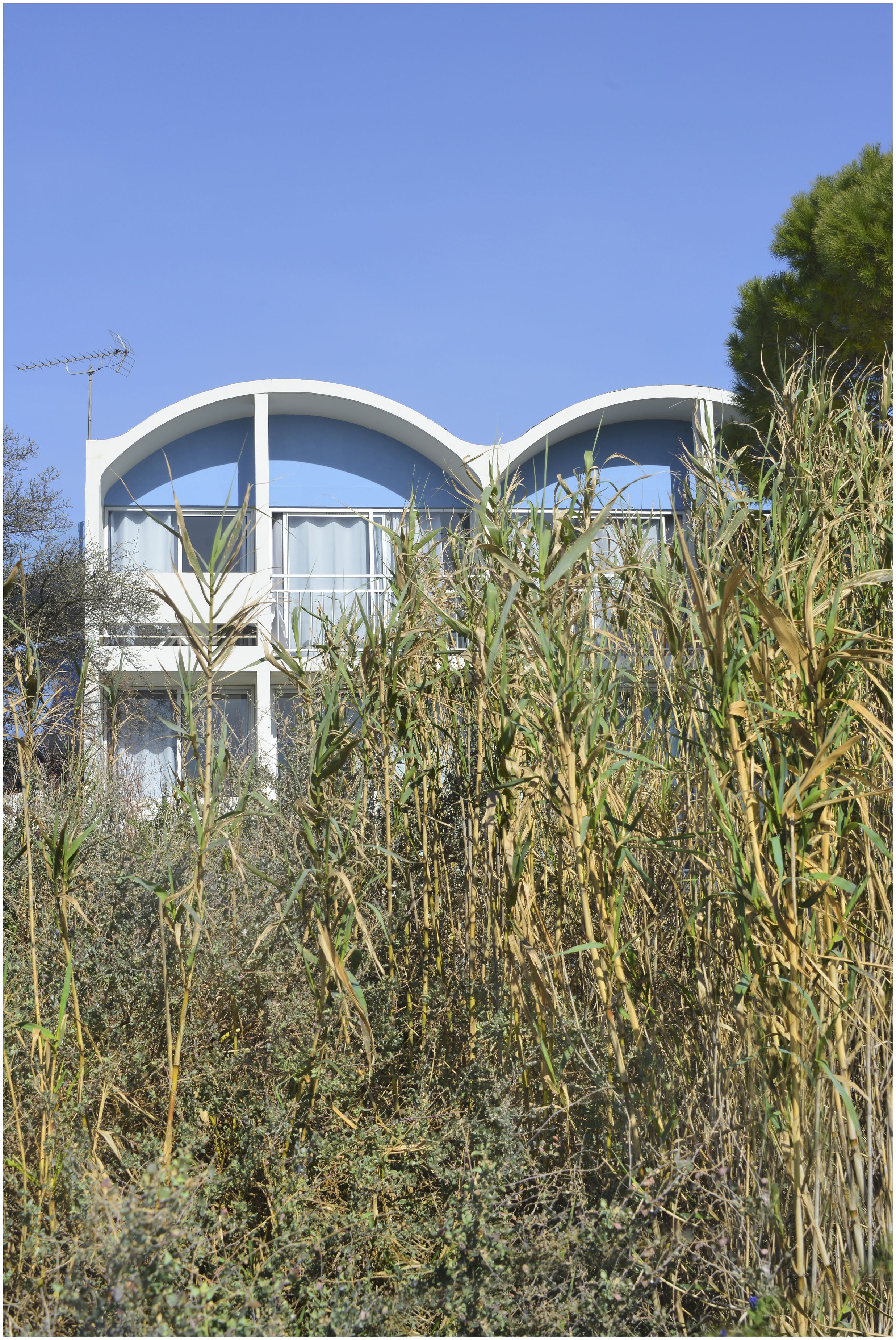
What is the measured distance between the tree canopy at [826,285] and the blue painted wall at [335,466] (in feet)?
22.4

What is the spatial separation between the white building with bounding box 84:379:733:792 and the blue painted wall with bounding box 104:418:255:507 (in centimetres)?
2

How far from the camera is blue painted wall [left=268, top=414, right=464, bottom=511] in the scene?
15727 millimetres

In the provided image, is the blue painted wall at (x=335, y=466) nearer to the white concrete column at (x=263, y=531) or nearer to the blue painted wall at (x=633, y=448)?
the white concrete column at (x=263, y=531)

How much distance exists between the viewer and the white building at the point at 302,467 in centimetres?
1443

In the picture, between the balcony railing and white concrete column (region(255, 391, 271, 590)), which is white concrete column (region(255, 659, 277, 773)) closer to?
the balcony railing

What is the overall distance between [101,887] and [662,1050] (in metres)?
2.23

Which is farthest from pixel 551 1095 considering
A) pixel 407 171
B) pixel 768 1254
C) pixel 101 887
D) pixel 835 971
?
pixel 407 171

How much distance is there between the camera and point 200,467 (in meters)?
15.4

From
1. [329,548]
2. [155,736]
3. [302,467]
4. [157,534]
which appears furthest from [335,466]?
[155,736]

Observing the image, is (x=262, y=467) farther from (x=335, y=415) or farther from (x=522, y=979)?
(x=522, y=979)

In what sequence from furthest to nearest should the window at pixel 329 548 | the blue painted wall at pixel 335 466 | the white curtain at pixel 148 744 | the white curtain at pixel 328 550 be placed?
the white curtain at pixel 328 550, the blue painted wall at pixel 335 466, the window at pixel 329 548, the white curtain at pixel 148 744

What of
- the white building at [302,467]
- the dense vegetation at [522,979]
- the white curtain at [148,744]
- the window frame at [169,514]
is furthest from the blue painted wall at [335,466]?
the dense vegetation at [522,979]

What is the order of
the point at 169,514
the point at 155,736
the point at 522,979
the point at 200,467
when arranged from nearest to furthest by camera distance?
the point at 522,979 → the point at 155,736 → the point at 169,514 → the point at 200,467

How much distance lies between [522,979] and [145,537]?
1403 cm
